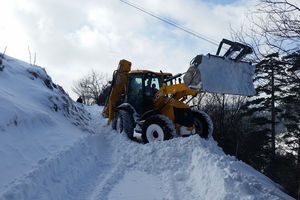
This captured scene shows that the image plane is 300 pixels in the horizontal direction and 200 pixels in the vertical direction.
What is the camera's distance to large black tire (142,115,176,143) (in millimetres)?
6770

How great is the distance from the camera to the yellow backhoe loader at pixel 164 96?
17.2 ft

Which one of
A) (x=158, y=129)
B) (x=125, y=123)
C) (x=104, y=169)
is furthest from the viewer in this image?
(x=125, y=123)

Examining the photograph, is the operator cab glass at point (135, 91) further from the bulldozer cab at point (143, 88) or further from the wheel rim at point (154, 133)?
the wheel rim at point (154, 133)

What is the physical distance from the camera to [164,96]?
25.5ft

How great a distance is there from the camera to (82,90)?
163 ft

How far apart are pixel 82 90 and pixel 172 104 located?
148ft

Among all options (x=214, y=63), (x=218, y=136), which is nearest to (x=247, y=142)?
(x=218, y=136)

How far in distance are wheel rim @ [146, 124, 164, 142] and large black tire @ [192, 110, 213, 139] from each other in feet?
6.88

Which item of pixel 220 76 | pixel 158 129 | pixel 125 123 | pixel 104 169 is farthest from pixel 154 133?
pixel 220 76

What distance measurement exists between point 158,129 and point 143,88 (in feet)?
6.28

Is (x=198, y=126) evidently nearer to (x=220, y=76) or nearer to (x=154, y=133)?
(x=154, y=133)

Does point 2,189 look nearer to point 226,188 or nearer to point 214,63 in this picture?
point 226,188

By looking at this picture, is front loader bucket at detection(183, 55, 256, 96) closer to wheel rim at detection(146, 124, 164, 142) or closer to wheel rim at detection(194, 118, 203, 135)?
wheel rim at detection(146, 124, 164, 142)

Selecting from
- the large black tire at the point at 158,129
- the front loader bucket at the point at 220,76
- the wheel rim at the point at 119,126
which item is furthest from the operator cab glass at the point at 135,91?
the front loader bucket at the point at 220,76
